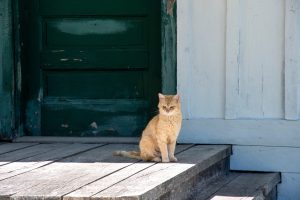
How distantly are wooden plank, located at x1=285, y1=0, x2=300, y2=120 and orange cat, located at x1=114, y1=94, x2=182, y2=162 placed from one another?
Answer: 1156 mm

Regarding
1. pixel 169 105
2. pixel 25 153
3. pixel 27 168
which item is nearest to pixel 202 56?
pixel 169 105

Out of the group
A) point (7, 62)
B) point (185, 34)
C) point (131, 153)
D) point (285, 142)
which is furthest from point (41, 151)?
Result: point (285, 142)

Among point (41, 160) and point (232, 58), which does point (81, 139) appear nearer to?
point (41, 160)

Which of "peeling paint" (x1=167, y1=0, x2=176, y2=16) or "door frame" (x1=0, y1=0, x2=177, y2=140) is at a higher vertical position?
"peeling paint" (x1=167, y1=0, x2=176, y2=16)

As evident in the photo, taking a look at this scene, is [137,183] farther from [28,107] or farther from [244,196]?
[28,107]

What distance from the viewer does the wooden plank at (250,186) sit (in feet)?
14.9

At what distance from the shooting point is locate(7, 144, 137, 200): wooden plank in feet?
11.2

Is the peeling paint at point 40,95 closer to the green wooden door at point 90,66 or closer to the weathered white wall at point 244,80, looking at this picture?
the green wooden door at point 90,66

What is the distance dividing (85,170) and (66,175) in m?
0.22

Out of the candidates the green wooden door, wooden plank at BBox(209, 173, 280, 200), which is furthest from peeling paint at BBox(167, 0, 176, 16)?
wooden plank at BBox(209, 173, 280, 200)

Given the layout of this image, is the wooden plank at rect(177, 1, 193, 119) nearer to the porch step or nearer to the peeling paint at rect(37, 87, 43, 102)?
the porch step

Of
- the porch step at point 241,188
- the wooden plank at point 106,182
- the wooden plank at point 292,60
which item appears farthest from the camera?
the wooden plank at point 292,60

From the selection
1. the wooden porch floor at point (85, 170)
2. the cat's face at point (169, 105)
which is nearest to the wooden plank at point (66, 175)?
the wooden porch floor at point (85, 170)

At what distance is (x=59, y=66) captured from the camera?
5.90 meters
